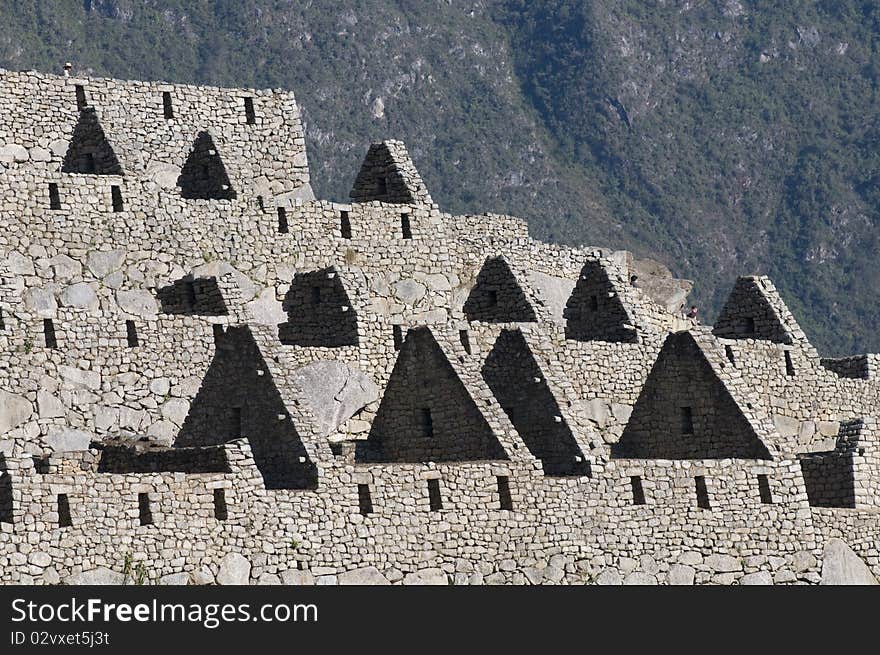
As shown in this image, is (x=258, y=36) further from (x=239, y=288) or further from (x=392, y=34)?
(x=239, y=288)

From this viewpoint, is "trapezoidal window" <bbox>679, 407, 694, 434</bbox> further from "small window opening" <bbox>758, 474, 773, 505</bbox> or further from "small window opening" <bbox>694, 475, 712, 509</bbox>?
"small window opening" <bbox>694, 475, 712, 509</bbox>

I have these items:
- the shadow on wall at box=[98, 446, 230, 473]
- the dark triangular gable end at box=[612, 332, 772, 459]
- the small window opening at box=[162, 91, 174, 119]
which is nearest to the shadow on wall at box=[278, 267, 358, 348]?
the small window opening at box=[162, 91, 174, 119]

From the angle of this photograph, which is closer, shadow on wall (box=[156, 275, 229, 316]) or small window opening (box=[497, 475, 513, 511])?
small window opening (box=[497, 475, 513, 511])

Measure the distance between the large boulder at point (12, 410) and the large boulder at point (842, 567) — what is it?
14282 millimetres

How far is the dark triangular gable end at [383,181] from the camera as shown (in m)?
63.5

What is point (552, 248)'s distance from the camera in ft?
217

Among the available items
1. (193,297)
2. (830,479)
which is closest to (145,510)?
(193,297)

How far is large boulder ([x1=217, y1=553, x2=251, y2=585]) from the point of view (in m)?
50.8

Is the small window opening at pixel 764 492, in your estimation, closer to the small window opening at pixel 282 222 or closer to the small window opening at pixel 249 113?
the small window opening at pixel 282 222

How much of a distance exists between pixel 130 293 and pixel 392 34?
4767 centimetres

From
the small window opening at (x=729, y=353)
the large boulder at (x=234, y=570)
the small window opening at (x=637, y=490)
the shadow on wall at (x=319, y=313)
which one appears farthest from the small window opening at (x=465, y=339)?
the large boulder at (x=234, y=570)

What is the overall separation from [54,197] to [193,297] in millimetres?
3050

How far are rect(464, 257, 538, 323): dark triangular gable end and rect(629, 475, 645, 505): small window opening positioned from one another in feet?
18.1
